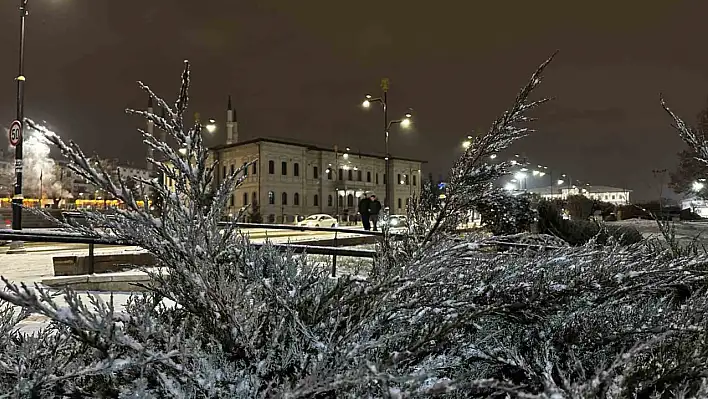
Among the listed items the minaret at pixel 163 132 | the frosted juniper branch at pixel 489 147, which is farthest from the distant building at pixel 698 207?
the minaret at pixel 163 132

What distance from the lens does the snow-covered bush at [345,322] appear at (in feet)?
3.53

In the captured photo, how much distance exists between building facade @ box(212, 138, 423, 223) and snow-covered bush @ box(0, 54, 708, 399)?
58.4 meters

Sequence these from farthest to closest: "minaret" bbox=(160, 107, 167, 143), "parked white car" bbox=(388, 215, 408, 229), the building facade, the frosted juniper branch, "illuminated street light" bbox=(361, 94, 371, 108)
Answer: the building facade, "illuminated street light" bbox=(361, 94, 371, 108), "parked white car" bbox=(388, 215, 408, 229), the frosted juniper branch, "minaret" bbox=(160, 107, 167, 143)

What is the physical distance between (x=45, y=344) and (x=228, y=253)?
2.35ft

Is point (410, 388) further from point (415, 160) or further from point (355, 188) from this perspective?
point (415, 160)

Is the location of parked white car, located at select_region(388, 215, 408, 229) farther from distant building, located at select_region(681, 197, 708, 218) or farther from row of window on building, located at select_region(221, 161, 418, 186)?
row of window on building, located at select_region(221, 161, 418, 186)

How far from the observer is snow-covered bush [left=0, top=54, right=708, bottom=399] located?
1076 mm

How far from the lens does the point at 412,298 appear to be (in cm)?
139

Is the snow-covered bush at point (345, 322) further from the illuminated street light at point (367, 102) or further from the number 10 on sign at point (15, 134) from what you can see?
the illuminated street light at point (367, 102)

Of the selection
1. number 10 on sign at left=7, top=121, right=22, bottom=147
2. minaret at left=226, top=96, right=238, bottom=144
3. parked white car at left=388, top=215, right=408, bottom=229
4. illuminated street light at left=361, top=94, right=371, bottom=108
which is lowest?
parked white car at left=388, top=215, right=408, bottom=229

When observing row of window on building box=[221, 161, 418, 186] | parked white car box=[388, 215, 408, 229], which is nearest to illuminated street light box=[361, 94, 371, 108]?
parked white car box=[388, 215, 408, 229]

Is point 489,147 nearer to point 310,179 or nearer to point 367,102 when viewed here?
point 367,102

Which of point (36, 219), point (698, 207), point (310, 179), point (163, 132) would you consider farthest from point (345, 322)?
point (310, 179)

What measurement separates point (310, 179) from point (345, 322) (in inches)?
2886
